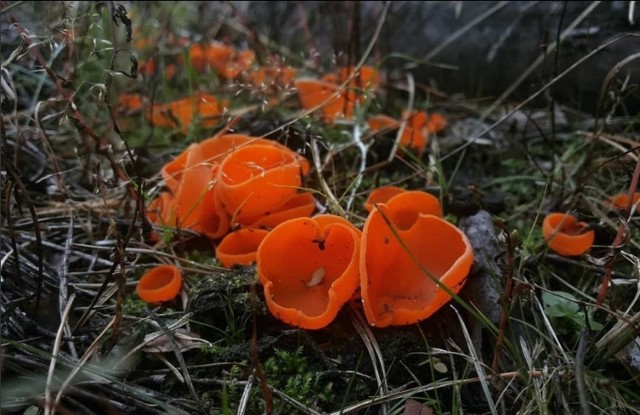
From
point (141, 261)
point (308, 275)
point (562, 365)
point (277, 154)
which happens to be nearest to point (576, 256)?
point (562, 365)

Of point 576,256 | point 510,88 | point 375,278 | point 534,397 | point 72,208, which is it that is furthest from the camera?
point 510,88

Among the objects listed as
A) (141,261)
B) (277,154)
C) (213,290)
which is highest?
(277,154)

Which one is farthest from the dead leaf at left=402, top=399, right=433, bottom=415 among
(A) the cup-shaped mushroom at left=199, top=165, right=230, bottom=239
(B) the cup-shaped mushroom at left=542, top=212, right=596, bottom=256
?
(A) the cup-shaped mushroom at left=199, top=165, right=230, bottom=239

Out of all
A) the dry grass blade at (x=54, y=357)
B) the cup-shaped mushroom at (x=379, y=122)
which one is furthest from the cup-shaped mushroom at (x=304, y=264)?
the cup-shaped mushroom at (x=379, y=122)

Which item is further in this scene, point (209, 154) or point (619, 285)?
point (209, 154)

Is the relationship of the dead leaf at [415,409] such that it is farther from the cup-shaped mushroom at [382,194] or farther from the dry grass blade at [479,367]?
the cup-shaped mushroom at [382,194]

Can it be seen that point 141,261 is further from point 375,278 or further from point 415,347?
point 415,347
